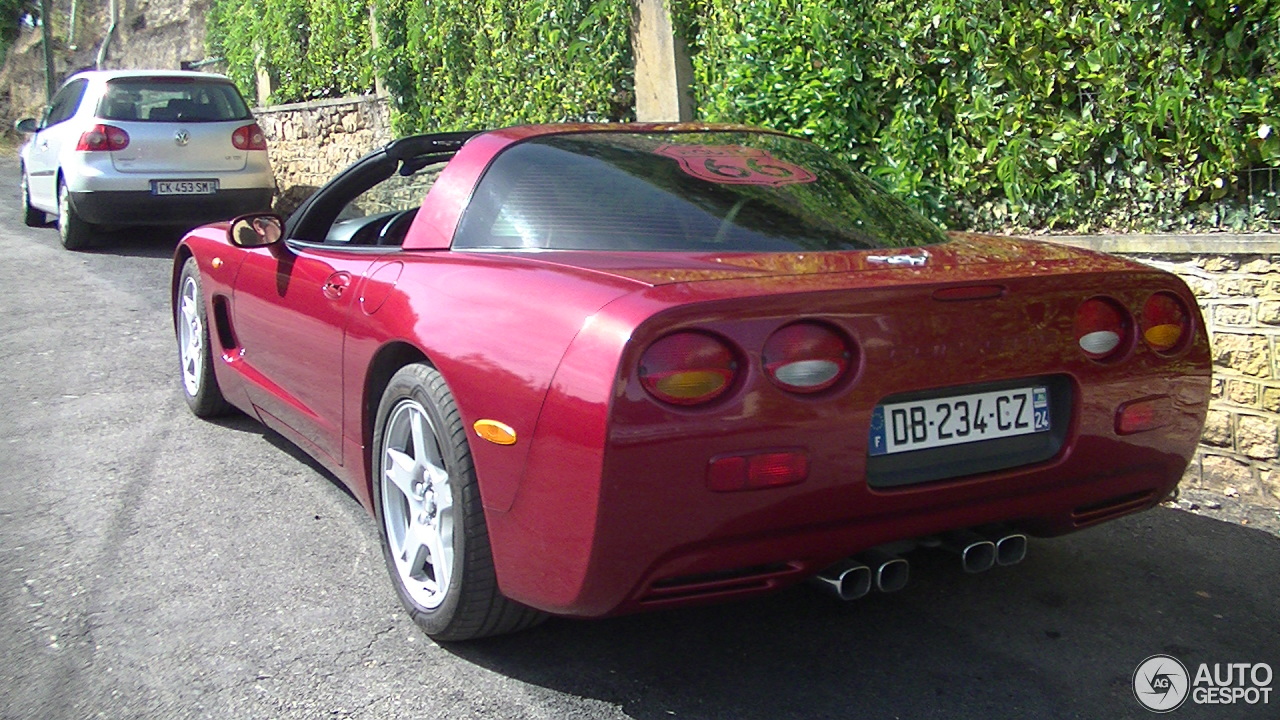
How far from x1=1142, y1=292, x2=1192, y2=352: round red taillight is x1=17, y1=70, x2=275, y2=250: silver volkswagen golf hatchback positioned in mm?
9713

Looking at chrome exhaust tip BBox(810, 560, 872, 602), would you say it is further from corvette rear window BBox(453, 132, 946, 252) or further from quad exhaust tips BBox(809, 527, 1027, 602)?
corvette rear window BBox(453, 132, 946, 252)

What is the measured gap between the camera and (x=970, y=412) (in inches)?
113

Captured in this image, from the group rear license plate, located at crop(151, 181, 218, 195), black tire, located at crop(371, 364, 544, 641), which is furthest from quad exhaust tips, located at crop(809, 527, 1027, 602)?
rear license plate, located at crop(151, 181, 218, 195)

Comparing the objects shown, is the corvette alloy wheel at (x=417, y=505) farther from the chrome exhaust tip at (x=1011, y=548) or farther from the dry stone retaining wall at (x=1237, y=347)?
the dry stone retaining wall at (x=1237, y=347)

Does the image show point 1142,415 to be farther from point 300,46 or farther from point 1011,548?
point 300,46

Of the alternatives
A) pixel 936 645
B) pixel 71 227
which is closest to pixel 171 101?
pixel 71 227

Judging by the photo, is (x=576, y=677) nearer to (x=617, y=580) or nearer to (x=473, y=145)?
(x=617, y=580)

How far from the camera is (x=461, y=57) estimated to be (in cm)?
1102

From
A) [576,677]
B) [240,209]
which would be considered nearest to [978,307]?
[576,677]

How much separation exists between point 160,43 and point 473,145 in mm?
27606

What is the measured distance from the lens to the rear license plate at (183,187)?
36.2ft

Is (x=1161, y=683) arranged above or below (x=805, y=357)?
below

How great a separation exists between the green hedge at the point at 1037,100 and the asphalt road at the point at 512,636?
146cm

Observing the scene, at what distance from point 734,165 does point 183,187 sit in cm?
872
